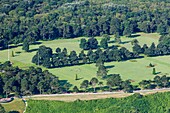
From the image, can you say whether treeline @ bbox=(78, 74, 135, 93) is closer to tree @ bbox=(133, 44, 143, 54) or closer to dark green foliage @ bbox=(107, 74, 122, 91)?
dark green foliage @ bbox=(107, 74, 122, 91)

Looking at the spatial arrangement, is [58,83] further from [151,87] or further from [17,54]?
[17,54]

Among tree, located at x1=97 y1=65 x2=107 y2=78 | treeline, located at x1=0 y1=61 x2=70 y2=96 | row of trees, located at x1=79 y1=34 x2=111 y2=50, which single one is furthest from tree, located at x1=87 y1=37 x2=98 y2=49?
treeline, located at x1=0 y1=61 x2=70 y2=96

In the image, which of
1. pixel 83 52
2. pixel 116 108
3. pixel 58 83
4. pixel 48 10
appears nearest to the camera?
pixel 116 108

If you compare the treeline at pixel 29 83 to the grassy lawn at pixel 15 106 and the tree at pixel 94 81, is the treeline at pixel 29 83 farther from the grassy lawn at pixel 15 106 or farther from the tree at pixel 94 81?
the tree at pixel 94 81

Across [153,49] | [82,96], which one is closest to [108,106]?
[82,96]

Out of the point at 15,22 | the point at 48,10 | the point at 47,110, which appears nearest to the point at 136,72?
the point at 47,110

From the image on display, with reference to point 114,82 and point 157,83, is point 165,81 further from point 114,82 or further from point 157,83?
point 114,82

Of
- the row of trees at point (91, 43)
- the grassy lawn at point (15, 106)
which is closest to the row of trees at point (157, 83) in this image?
the grassy lawn at point (15, 106)
